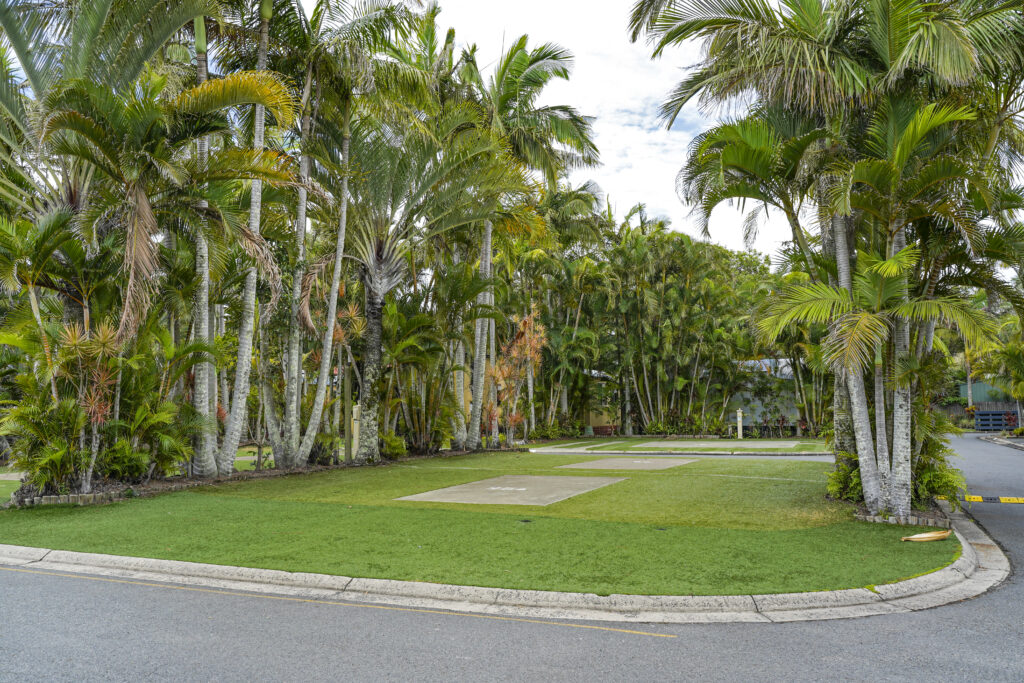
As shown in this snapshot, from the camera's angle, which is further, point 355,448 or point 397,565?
point 355,448

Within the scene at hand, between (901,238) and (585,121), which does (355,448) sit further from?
(901,238)

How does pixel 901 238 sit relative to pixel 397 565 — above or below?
above

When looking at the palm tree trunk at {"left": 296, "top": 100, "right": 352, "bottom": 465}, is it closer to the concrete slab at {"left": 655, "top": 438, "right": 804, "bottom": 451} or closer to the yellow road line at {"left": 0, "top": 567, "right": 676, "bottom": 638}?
the yellow road line at {"left": 0, "top": 567, "right": 676, "bottom": 638}

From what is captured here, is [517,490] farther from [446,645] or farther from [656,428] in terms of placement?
[656,428]

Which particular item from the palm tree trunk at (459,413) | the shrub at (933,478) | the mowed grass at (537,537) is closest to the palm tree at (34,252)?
the mowed grass at (537,537)

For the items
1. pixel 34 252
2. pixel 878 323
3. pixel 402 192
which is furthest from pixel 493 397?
pixel 878 323

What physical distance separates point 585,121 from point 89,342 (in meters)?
16.2

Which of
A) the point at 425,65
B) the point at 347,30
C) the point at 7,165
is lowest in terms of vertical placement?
the point at 7,165

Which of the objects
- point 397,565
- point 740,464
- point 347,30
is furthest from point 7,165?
point 740,464

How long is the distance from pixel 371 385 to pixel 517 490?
706 centimetres

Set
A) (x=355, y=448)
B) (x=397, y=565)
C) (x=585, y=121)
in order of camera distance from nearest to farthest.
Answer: (x=397, y=565) < (x=355, y=448) < (x=585, y=121)

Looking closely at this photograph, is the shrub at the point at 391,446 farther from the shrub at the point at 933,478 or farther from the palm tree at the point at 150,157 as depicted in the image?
the shrub at the point at 933,478

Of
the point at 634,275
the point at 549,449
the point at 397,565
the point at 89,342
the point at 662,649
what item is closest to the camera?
the point at 662,649

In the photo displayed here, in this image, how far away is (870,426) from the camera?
→ 9.22m
